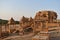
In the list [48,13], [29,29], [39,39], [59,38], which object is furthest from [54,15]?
[39,39]

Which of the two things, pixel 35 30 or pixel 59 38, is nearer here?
pixel 59 38

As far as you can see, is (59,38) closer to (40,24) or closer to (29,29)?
(40,24)

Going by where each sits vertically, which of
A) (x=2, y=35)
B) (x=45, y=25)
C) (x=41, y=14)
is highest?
(x=41, y=14)

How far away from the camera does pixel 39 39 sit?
6.56m

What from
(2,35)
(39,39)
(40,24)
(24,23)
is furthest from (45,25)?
(39,39)

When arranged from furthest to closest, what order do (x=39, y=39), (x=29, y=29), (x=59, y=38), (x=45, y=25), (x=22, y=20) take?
1. (x=22, y=20)
2. (x=29, y=29)
3. (x=45, y=25)
4. (x=59, y=38)
5. (x=39, y=39)

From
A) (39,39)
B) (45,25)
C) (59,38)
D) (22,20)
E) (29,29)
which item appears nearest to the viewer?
(39,39)

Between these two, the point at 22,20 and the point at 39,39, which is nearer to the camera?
the point at 39,39

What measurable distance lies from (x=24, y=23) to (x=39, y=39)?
22.8 metres

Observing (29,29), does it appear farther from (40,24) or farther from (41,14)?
(40,24)

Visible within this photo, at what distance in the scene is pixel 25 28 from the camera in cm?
2847

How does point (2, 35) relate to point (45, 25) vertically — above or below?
below

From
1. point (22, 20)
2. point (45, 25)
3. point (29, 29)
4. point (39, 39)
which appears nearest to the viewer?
point (39, 39)

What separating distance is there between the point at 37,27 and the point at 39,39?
15.7m
